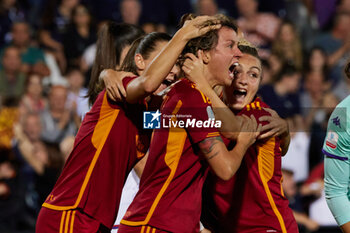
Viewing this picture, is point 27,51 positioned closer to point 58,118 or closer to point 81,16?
point 81,16

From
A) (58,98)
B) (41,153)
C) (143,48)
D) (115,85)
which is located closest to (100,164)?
(115,85)

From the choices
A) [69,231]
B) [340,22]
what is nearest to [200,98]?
[69,231]

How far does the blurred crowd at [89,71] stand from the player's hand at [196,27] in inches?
146

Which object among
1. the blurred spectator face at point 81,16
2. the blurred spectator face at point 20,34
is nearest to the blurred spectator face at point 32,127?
the blurred spectator face at point 20,34

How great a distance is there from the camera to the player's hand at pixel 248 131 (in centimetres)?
329

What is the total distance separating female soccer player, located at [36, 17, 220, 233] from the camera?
3340 mm

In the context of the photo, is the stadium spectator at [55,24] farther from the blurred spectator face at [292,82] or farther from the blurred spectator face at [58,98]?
the blurred spectator face at [292,82]

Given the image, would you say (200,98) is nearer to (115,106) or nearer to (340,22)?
(115,106)

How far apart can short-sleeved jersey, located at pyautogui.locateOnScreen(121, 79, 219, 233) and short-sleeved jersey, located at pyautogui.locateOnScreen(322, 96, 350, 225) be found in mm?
738

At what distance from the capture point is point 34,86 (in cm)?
830

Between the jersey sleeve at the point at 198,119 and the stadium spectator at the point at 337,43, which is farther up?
the stadium spectator at the point at 337,43

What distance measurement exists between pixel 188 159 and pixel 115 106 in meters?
0.54

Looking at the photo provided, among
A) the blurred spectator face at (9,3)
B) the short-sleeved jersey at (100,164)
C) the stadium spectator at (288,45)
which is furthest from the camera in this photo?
the blurred spectator face at (9,3)

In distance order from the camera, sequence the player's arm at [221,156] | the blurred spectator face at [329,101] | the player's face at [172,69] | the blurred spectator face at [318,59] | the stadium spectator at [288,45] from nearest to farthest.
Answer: the player's arm at [221,156] → the player's face at [172,69] → the blurred spectator face at [329,101] → the blurred spectator face at [318,59] → the stadium spectator at [288,45]
